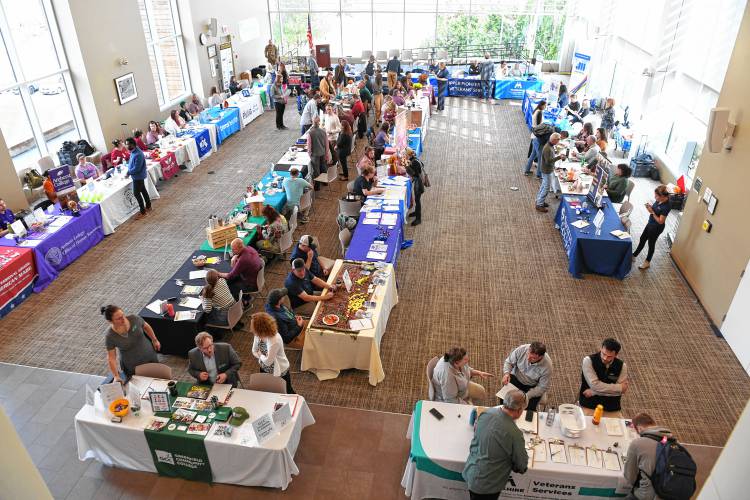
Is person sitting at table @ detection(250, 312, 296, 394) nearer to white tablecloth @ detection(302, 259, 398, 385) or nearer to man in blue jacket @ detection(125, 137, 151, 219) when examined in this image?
white tablecloth @ detection(302, 259, 398, 385)

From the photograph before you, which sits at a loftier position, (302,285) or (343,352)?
(302,285)

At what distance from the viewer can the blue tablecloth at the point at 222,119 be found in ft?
45.8

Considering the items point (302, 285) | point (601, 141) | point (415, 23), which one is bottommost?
point (302, 285)

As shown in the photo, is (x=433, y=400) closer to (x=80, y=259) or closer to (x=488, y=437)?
(x=488, y=437)

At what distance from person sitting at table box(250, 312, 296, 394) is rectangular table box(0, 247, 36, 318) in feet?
15.4

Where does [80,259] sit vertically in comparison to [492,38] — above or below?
below

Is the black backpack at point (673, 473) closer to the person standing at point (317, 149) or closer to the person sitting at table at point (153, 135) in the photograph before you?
the person standing at point (317, 149)

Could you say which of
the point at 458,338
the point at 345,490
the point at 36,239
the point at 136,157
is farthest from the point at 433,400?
the point at 136,157

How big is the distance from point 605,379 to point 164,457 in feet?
14.6

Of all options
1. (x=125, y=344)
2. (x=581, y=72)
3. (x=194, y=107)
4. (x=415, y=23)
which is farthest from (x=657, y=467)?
(x=415, y=23)

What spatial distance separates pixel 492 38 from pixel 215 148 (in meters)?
13.9

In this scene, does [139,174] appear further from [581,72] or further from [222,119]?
[581,72]

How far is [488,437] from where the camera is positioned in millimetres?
4023

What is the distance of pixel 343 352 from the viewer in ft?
20.4
